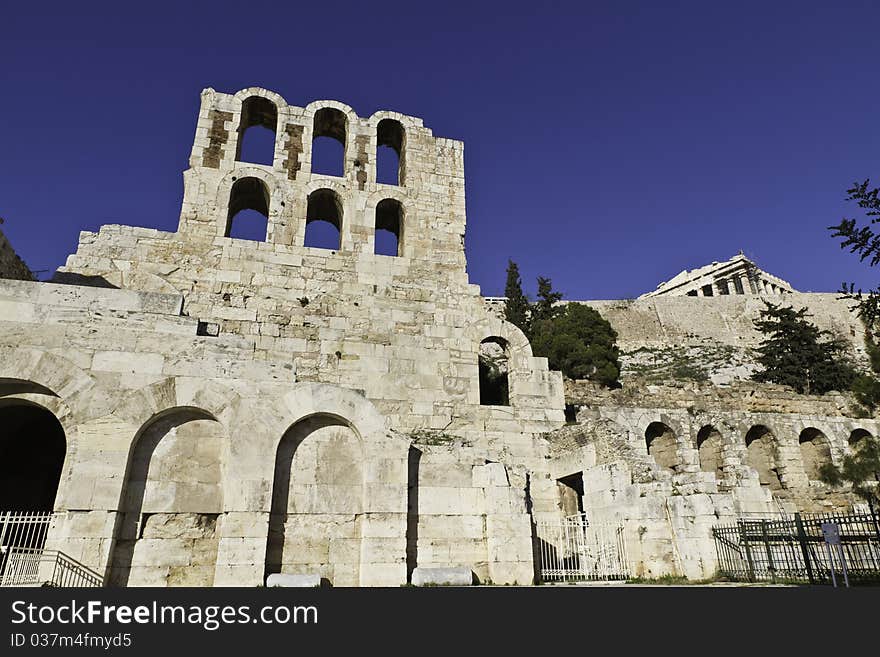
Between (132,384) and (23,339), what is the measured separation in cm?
214

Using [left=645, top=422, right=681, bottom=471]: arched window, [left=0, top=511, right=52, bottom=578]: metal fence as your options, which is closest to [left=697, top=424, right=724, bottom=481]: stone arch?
[left=645, top=422, right=681, bottom=471]: arched window

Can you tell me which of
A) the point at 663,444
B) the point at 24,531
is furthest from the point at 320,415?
the point at 663,444

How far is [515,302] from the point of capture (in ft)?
130

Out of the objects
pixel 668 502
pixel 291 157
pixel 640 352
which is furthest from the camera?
pixel 640 352

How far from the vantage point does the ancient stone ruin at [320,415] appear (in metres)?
9.91

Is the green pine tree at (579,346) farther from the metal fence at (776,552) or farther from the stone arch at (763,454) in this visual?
the metal fence at (776,552)

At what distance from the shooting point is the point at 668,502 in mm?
12555

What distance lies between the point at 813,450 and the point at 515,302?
21.1m

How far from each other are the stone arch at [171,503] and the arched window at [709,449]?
1671 centimetres

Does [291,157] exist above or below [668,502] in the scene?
above

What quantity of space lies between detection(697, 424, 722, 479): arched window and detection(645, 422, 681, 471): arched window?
1413mm
